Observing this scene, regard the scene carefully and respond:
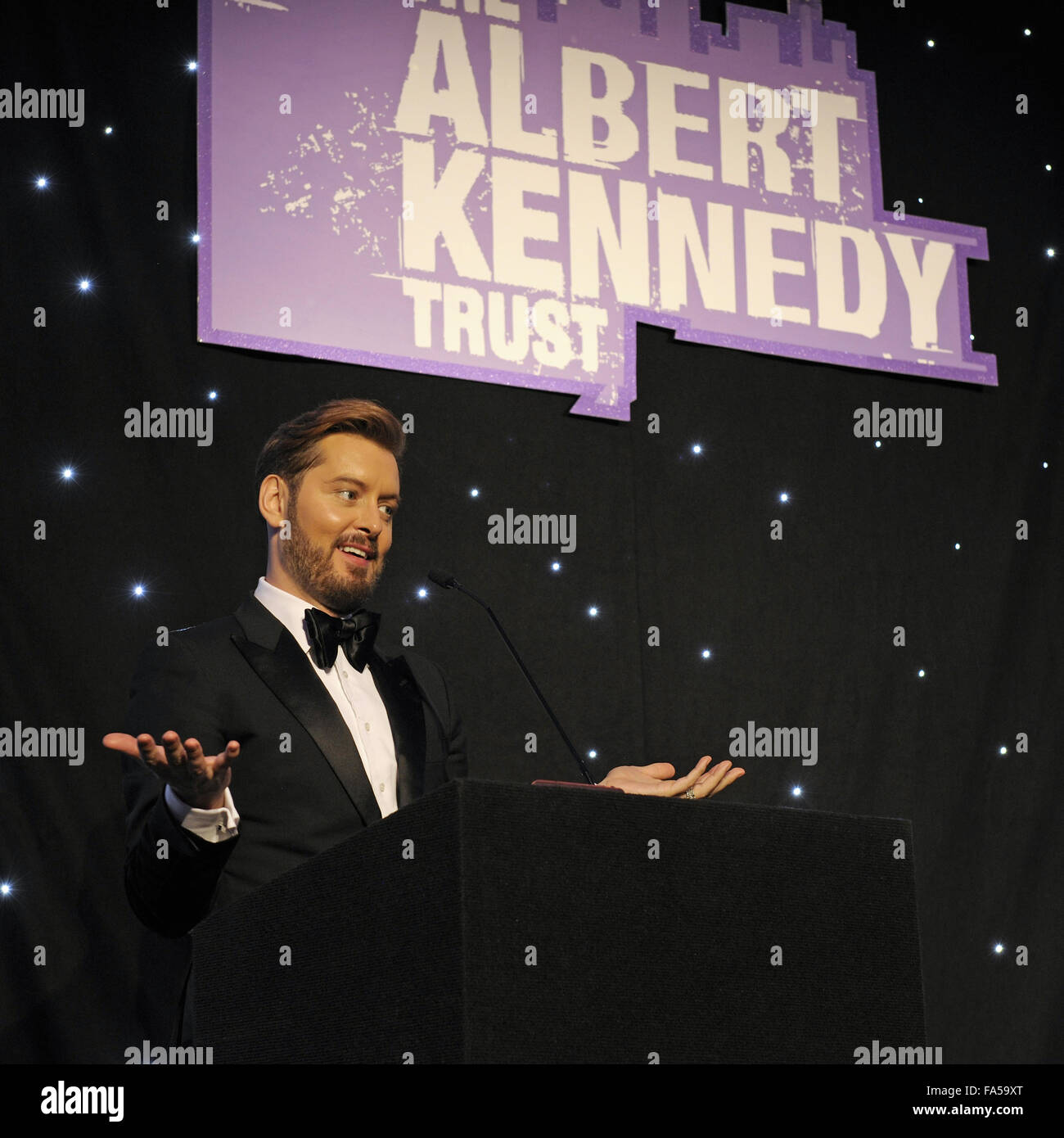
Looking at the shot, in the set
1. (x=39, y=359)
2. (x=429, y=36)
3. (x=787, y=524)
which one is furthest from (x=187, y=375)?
(x=787, y=524)

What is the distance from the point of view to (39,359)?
2900mm

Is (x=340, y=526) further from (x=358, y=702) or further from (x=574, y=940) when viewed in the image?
(x=574, y=940)

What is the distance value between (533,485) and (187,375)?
0.81m

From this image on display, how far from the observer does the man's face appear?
7.97 feet

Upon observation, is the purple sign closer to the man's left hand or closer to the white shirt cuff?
the man's left hand

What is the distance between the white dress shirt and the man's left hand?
0.37 metres

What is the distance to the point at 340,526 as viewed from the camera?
2.44 meters

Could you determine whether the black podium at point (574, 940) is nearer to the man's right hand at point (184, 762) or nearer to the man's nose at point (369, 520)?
the man's right hand at point (184, 762)

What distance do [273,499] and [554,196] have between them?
4.14 feet

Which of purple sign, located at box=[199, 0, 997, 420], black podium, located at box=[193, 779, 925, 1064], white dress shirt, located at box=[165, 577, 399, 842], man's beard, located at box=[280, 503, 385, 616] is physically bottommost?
black podium, located at box=[193, 779, 925, 1064]

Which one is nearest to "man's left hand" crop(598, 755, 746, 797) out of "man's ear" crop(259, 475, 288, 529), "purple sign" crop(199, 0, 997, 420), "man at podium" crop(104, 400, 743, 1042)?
"man at podium" crop(104, 400, 743, 1042)

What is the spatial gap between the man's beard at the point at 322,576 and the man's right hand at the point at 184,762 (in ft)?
2.68
